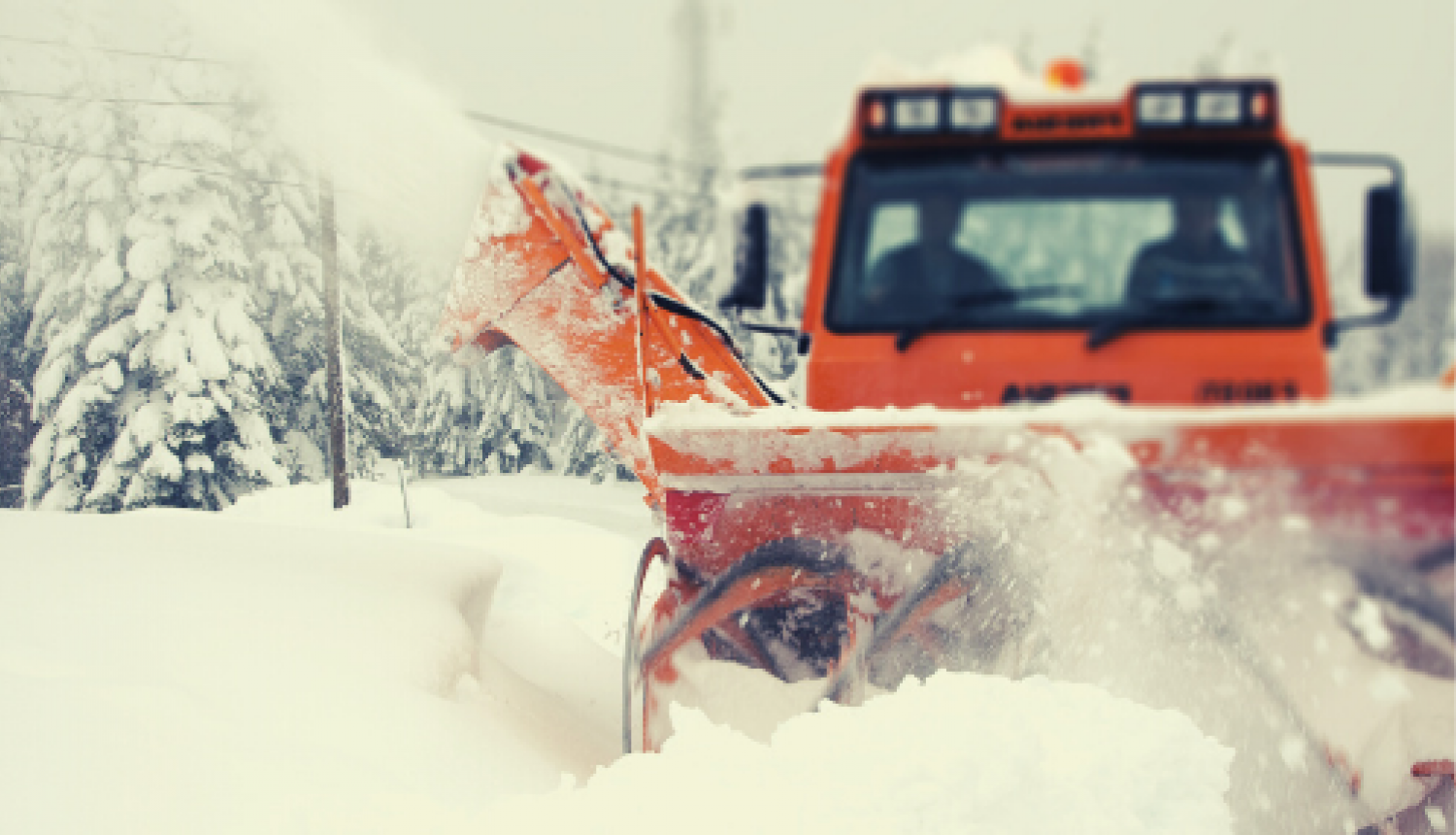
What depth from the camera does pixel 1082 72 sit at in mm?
3207

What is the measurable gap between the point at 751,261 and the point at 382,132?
3.22 metres

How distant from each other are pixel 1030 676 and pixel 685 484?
1.22 meters

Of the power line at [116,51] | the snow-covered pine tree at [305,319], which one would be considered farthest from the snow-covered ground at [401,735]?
the power line at [116,51]

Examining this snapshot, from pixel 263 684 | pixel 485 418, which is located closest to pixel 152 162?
pixel 485 418

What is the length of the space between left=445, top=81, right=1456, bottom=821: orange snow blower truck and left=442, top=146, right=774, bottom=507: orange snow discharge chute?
3.17 feet

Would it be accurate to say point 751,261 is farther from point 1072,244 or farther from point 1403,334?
point 1403,334

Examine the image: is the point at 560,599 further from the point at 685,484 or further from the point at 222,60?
the point at 222,60

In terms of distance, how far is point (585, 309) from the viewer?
4648 millimetres

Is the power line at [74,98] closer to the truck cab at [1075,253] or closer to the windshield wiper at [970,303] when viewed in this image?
the truck cab at [1075,253]

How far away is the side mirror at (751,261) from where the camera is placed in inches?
121

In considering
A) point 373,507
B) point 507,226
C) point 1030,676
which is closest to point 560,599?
point 507,226

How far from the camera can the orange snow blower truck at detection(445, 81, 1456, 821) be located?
A: 92.0 inches

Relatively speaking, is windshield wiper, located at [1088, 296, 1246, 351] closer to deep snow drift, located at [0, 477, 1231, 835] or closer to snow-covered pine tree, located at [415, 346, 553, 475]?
deep snow drift, located at [0, 477, 1231, 835]

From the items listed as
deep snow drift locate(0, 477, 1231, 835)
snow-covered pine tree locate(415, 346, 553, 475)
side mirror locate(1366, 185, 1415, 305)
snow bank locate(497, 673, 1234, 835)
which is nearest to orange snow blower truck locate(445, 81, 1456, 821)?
side mirror locate(1366, 185, 1415, 305)
